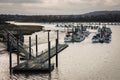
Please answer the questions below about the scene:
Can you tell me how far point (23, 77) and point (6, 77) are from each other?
2.30 metres

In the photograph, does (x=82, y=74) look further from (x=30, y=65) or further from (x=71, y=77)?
(x=30, y=65)

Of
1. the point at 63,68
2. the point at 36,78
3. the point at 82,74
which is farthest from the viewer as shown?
the point at 63,68

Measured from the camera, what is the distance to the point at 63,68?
5797cm

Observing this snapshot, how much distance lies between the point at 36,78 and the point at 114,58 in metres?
23.9

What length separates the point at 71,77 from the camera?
5131cm

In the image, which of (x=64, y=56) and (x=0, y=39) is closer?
(x=64, y=56)

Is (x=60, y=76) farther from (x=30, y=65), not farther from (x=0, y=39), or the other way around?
(x=0, y=39)

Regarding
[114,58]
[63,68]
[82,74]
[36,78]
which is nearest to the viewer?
[36,78]

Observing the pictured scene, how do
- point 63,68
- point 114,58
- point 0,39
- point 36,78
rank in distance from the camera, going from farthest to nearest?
1. point 0,39
2. point 114,58
3. point 63,68
4. point 36,78

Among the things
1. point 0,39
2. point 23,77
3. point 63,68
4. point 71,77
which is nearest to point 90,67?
point 63,68

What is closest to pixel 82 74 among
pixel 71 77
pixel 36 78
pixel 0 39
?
pixel 71 77

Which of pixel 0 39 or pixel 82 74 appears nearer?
pixel 82 74

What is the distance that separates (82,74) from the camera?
5338cm

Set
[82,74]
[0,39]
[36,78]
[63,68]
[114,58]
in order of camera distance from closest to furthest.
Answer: [36,78]
[82,74]
[63,68]
[114,58]
[0,39]
